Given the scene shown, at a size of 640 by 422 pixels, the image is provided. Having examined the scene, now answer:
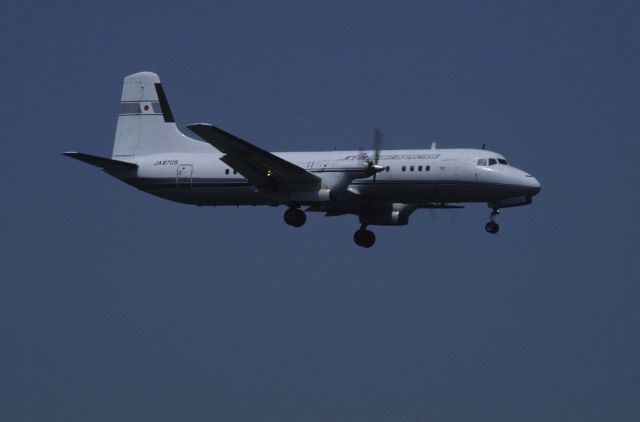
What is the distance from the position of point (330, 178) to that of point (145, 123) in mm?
9521

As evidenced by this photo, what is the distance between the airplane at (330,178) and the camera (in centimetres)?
3916

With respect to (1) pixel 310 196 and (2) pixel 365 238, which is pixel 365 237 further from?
(1) pixel 310 196

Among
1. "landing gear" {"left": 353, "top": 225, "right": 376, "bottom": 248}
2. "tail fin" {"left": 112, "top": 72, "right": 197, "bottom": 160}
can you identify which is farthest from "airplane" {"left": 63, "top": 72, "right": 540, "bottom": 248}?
"tail fin" {"left": 112, "top": 72, "right": 197, "bottom": 160}

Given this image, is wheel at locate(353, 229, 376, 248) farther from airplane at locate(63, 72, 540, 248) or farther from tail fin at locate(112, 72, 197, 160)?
tail fin at locate(112, 72, 197, 160)

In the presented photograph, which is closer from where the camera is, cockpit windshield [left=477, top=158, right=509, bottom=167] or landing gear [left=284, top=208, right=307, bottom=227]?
cockpit windshield [left=477, top=158, right=509, bottom=167]

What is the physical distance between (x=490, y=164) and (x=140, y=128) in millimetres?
14136

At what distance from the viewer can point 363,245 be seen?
43.8m

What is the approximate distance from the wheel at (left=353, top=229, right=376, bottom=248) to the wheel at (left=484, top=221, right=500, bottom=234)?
5851mm

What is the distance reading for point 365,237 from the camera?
43.7m

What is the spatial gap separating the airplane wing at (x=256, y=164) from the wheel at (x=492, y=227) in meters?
5.73

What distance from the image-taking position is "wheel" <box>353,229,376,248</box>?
43.7 m

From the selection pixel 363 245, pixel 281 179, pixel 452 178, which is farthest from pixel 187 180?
pixel 452 178

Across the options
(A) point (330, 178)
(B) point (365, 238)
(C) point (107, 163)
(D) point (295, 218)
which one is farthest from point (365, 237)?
(C) point (107, 163)

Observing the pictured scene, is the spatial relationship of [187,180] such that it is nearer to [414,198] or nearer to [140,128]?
[140,128]
